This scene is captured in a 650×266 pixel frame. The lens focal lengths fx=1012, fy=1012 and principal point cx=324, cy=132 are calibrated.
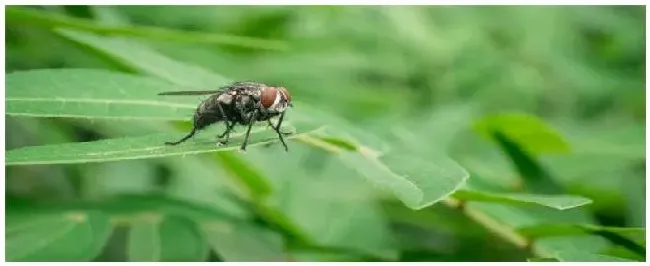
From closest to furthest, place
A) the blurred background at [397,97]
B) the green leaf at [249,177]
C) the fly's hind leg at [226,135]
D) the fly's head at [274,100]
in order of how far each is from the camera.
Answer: the fly's hind leg at [226,135] → the fly's head at [274,100] → the green leaf at [249,177] → the blurred background at [397,97]

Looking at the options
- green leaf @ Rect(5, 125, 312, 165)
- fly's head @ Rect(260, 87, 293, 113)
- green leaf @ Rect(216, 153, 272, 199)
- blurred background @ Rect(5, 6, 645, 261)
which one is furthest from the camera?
blurred background @ Rect(5, 6, 645, 261)

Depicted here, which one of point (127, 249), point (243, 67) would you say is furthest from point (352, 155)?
point (243, 67)

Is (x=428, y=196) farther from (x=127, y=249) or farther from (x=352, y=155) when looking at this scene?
(x=127, y=249)

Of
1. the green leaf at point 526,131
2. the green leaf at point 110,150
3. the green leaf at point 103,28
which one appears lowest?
the green leaf at point 110,150

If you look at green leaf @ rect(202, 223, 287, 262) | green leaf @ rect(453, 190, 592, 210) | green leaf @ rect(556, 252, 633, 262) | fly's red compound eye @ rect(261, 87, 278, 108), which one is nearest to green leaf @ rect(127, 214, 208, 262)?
green leaf @ rect(202, 223, 287, 262)

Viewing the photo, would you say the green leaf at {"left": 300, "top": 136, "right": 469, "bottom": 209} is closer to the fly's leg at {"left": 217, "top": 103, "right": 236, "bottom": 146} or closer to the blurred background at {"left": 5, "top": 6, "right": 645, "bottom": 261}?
the fly's leg at {"left": 217, "top": 103, "right": 236, "bottom": 146}

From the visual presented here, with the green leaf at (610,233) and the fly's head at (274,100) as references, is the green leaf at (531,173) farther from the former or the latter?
the fly's head at (274,100)

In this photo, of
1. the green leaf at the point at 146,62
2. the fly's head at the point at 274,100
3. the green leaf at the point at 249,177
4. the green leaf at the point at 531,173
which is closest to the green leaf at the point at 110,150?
the fly's head at the point at 274,100
